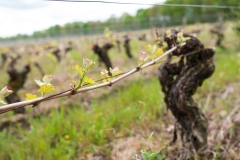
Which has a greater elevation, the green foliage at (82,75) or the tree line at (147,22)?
the tree line at (147,22)

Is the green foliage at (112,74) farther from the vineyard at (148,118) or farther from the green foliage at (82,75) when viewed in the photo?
the green foliage at (82,75)

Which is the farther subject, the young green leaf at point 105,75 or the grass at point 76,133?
the grass at point 76,133

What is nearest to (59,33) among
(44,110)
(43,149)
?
(44,110)

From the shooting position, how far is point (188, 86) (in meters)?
1.82

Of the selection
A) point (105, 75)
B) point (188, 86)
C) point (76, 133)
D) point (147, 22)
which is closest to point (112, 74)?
point (105, 75)

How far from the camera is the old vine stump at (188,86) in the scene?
181 cm

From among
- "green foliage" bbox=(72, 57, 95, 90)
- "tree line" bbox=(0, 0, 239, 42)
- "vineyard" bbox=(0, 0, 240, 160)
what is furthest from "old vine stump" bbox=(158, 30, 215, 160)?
"tree line" bbox=(0, 0, 239, 42)

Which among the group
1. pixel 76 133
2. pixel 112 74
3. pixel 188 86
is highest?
pixel 112 74

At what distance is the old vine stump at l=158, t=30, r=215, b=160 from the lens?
1.81 m

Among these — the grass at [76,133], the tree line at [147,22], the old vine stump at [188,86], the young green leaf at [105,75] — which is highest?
the tree line at [147,22]

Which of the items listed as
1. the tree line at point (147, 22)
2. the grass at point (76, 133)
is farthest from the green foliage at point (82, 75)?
the tree line at point (147, 22)

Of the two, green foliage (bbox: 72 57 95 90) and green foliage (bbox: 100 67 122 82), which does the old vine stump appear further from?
green foliage (bbox: 72 57 95 90)

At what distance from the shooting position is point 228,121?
8.44ft

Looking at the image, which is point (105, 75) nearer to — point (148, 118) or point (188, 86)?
point (188, 86)
